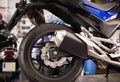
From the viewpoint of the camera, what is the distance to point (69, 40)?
2.16 m

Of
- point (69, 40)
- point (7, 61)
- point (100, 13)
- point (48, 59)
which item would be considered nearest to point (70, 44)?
point (69, 40)

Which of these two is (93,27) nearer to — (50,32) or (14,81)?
(50,32)

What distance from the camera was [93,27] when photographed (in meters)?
2.32

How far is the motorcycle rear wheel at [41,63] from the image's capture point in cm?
219

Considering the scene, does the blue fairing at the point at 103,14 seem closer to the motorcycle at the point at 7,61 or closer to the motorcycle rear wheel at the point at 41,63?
the motorcycle rear wheel at the point at 41,63

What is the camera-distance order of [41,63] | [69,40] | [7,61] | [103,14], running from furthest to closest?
[7,61] → [103,14] → [41,63] → [69,40]

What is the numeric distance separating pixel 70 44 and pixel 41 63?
314 mm

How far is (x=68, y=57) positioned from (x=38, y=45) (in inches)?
11.2

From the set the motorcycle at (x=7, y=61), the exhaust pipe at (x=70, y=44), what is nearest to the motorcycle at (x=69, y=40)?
the exhaust pipe at (x=70, y=44)

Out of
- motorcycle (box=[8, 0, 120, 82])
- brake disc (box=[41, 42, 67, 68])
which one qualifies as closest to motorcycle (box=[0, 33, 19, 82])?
motorcycle (box=[8, 0, 120, 82])

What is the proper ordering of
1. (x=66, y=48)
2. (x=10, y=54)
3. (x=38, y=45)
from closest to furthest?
(x=66, y=48), (x=38, y=45), (x=10, y=54)

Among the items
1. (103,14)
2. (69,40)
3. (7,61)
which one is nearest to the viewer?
(69,40)

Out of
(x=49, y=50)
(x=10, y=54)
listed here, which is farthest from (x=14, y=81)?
(x=49, y=50)

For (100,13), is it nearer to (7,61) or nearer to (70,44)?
(70,44)
